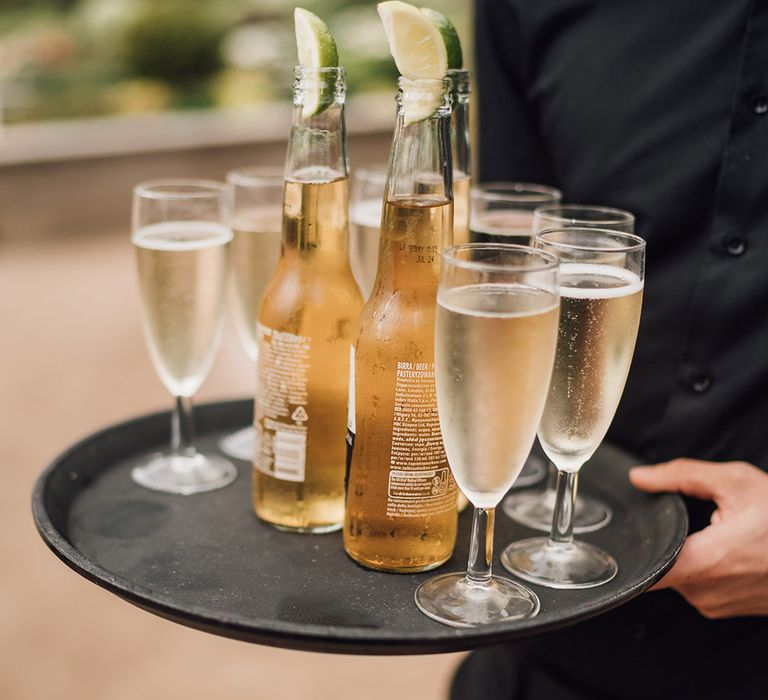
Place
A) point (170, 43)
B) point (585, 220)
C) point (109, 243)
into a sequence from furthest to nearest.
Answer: point (170, 43) → point (109, 243) → point (585, 220)

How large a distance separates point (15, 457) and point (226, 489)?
7.79ft

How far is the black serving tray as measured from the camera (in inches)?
32.9

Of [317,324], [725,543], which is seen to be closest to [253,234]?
[317,324]

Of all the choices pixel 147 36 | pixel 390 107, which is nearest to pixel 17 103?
pixel 147 36

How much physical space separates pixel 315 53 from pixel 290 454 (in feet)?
1.28

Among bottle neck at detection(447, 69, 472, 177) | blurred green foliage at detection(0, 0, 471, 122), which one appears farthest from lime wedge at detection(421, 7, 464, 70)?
blurred green foliage at detection(0, 0, 471, 122)

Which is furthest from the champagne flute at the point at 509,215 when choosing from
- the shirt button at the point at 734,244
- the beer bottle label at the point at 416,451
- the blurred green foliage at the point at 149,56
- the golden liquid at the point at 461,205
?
the blurred green foliage at the point at 149,56

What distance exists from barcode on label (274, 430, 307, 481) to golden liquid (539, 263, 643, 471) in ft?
0.79

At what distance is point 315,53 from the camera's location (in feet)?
3.09

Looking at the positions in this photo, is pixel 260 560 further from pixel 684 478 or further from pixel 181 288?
pixel 684 478

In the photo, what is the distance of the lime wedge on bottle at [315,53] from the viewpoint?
0.94 meters

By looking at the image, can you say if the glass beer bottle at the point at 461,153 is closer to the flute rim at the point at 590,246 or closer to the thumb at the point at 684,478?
the flute rim at the point at 590,246

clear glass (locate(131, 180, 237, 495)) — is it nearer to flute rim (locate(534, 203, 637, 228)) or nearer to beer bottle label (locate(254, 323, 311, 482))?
beer bottle label (locate(254, 323, 311, 482))

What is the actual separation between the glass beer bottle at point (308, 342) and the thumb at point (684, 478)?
0.35 meters
